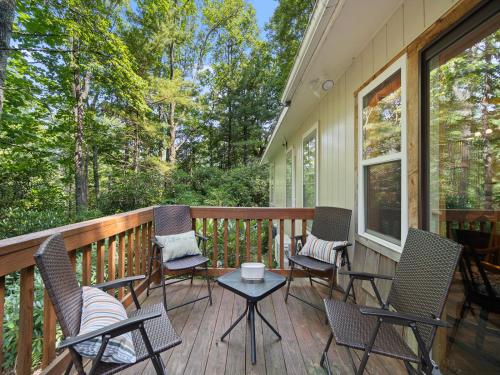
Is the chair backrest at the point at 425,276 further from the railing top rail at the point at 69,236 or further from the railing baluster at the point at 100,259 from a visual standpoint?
the railing baluster at the point at 100,259

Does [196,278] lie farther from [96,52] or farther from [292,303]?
[96,52]

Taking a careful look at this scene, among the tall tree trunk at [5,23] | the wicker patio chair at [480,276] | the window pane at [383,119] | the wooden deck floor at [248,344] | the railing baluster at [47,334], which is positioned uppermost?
the tall tree trunk at [5,23]

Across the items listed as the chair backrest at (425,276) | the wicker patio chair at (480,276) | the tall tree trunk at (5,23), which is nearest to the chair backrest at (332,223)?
the chair backrest at (425,276)

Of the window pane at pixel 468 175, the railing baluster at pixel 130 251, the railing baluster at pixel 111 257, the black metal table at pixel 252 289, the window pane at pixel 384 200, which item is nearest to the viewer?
the window pane at pixel 468 175

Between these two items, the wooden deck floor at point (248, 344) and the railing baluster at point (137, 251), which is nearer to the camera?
the wooden deck floor at point (248, 344)

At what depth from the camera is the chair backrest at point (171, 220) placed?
10.2ft

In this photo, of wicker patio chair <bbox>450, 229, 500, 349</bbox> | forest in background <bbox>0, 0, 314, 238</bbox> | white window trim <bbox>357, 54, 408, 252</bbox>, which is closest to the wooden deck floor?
wicker patio chair <bbox>450, 229, 500, 349</bbox>

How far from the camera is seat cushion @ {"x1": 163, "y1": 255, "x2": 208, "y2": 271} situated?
8.71ft

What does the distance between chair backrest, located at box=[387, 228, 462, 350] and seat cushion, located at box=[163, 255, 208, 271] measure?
1850 mm

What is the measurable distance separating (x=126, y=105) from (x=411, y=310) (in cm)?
1183

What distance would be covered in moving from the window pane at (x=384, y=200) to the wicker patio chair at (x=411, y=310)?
1.54 feet

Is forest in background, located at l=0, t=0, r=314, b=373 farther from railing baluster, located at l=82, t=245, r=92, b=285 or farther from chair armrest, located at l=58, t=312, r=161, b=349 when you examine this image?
chair armrest, located at l=58, t=312, r=161, b=349

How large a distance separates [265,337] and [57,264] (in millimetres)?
1671

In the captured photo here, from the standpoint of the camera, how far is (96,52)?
23.1 feet
